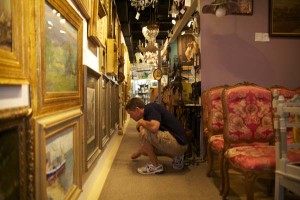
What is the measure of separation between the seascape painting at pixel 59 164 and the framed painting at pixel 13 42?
1.61 feet

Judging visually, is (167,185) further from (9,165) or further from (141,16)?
(141,16)

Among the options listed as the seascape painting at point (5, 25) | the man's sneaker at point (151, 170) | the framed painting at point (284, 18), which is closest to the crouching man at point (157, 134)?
the man's sneaker at point (151, 170)

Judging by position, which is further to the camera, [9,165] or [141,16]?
[141,16]

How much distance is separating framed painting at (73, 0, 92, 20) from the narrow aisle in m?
1.75

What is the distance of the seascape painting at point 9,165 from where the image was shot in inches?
39.1

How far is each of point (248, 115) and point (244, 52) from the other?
2.00 m

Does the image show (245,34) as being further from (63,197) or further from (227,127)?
(63,197)

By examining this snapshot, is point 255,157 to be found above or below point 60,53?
below

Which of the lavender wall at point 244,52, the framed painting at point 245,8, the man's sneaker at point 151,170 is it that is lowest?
the man's sneaker at point 151,170

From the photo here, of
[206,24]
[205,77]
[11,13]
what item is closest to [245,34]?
[206,24]

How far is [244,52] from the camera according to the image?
4.50 m

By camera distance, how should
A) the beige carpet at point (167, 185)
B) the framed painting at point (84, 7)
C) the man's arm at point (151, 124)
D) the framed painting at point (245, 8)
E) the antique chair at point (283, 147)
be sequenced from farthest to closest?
1. the framed painting at point (245, 8)
2. the man's arm at point (151, 124)
3. the beige carpet at point (167, 185)
4. the framed painting at point (84, 7)
5. the antique chair at point (283, 147)

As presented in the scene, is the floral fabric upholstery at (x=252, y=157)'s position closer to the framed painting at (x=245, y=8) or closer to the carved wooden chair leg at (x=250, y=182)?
the carved wooden chair leg at (x=250, y=182)

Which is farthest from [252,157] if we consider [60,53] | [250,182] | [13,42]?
[13,42]
